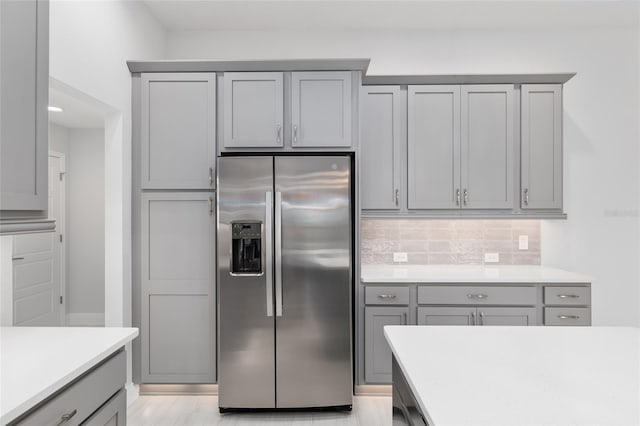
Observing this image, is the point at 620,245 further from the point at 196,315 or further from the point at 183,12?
the point at 183,12

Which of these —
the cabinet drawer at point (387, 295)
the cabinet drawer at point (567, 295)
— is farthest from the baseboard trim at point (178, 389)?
the cabinet drawer at point (567, 295)

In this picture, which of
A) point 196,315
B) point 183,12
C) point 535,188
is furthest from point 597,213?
point 183,12

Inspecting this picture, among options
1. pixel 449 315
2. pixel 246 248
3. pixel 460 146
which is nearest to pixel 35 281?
pixel 246 248

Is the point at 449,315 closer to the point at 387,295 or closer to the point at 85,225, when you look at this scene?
the point at 387,295

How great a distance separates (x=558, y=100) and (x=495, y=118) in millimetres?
510

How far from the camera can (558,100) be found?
2963 millimetres

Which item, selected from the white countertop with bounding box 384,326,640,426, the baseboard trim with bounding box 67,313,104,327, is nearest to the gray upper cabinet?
→ the white countertop with bounding box 384,326,640,426

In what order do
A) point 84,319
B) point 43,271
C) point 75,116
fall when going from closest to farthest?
point 75,116, point 43,271, point 84,319

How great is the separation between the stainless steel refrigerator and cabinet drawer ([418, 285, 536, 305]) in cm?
63

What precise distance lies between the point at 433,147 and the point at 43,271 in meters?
4.42

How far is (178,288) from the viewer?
2766 millimetres

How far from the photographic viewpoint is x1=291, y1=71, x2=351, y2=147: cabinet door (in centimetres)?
271

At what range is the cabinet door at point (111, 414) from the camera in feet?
4.36

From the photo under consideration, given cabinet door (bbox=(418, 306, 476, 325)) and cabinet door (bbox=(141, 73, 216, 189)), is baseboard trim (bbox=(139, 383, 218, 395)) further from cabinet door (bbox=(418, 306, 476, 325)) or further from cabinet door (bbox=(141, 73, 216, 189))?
cabinet door (bbox=(418, 306, 476, 325))
